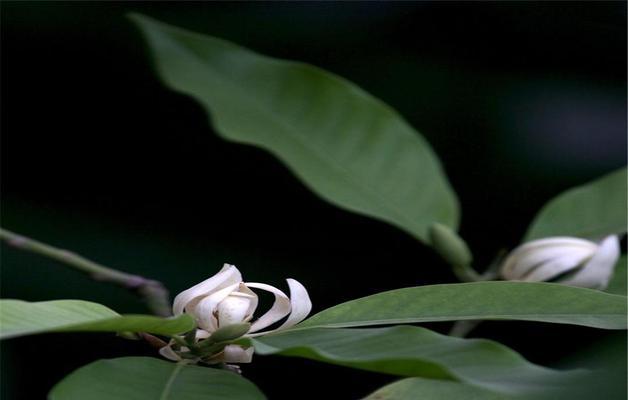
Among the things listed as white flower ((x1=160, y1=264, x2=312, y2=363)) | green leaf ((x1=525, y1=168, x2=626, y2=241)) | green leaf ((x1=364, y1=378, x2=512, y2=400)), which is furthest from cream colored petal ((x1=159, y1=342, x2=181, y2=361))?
green leaf ((x1=525, y1=168, x2=626, y2=241))

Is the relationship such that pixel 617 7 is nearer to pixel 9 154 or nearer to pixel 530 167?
pixel 530 167

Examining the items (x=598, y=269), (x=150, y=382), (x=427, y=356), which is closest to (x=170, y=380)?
(x=150, y=382)

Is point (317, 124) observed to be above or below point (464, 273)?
above

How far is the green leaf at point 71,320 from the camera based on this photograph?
427 mm

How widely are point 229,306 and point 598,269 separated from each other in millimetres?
326

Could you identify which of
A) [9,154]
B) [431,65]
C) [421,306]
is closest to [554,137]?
[431,65]

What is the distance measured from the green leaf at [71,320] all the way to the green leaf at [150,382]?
0.08 feet

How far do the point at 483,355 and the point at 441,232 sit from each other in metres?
0.41

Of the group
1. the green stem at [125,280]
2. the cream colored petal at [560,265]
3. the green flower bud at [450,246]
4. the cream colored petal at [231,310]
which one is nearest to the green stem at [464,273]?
→ the green flower bud at [450,246]

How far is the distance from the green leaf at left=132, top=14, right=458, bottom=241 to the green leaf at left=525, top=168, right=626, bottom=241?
0.09 meters

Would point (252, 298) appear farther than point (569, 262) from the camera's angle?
No

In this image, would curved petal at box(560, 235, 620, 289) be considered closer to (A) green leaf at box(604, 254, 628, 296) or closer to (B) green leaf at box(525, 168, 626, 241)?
(A) green leaf at box(604, 254, 628, 296)

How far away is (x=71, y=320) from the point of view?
0.47 m

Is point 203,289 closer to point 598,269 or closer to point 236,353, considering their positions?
point 236,353
